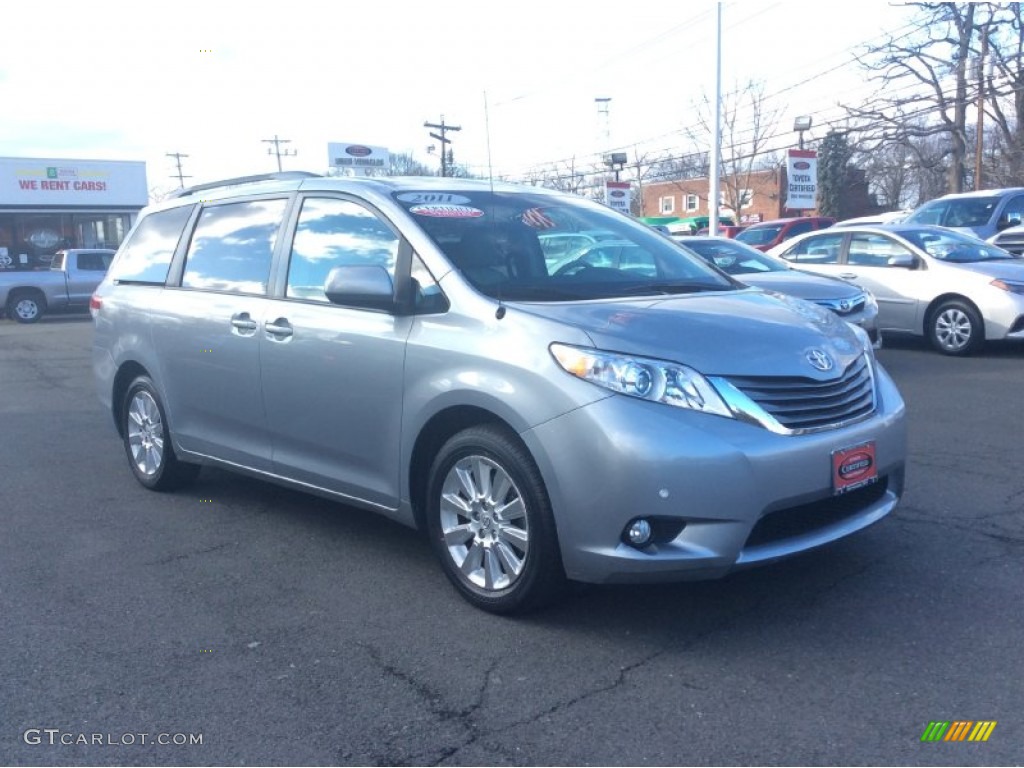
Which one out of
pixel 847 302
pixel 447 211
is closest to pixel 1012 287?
pixel 847 302

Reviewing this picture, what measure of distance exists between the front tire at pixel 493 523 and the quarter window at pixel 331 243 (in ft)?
3.46

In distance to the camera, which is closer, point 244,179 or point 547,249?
point 547,249

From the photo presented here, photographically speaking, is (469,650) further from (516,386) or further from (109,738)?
(109,738)

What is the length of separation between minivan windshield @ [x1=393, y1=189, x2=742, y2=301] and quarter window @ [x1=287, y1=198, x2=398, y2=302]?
0.20 metres

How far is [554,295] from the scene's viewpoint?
15.1ft

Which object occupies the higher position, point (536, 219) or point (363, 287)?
point (536, 219)

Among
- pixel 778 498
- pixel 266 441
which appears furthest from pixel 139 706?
pixel 778 498

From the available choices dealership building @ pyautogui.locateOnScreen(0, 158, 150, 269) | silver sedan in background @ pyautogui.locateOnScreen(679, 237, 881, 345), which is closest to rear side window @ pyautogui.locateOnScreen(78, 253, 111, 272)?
dealership building @ pyautogui.locateOnScreen(0, 158, 150, 269)

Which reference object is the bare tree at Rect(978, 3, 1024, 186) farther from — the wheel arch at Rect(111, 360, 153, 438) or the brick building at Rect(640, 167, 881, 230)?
the wheel arch at Rect(111, 360, 153, 438)

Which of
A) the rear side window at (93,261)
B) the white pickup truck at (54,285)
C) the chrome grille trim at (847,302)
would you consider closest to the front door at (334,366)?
the chrome grille trim at (847,302)

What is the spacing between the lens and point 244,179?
623 centimetres

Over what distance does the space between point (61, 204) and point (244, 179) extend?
29.7m

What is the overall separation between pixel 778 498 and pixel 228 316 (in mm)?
3214

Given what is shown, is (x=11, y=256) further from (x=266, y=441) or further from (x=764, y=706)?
(x=764, y=706)
